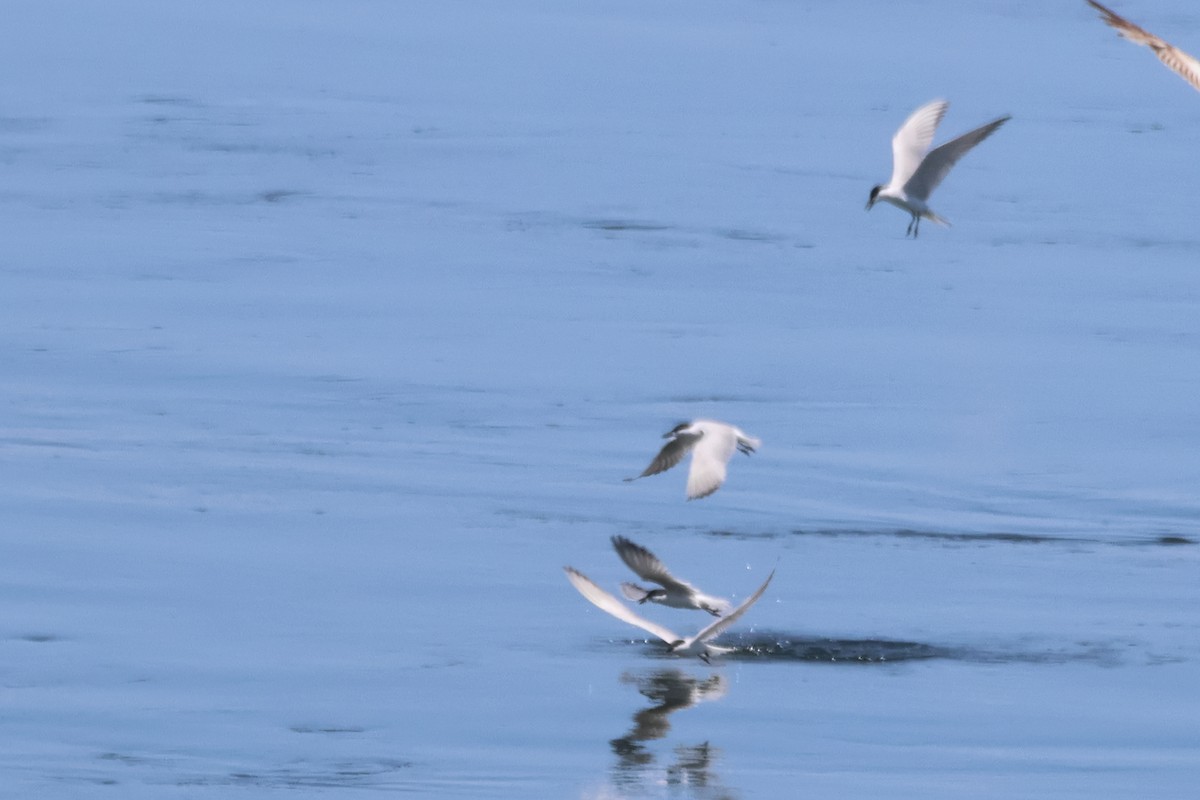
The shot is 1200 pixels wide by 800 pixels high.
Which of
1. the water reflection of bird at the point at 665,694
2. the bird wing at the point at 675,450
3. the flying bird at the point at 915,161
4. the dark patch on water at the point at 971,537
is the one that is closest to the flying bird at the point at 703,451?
the bird wing at the point at 675,450

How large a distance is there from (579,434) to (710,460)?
2.85 m

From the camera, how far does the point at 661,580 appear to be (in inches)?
326

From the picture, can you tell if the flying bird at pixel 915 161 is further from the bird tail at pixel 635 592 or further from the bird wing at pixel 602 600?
the bird wing at pixel 602 600

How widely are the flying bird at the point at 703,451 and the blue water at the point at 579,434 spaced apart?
2.30 ft

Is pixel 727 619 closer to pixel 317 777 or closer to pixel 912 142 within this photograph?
pixel 317 777

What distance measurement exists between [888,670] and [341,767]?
85.4 inches

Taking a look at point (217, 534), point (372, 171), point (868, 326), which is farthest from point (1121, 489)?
point (372, 171)

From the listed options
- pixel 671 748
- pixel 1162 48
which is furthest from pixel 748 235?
pixel 671 748

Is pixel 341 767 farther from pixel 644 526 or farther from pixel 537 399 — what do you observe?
pixel 537 399

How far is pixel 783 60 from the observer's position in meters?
22.9

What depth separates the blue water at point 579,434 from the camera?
25.8ft

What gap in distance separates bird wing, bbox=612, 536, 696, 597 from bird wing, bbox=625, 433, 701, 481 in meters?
0.60

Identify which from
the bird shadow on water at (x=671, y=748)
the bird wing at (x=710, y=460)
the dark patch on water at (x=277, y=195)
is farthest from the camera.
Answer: the dark patch on water at (x=277, y=195)

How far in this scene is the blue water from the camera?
25.8 ft
